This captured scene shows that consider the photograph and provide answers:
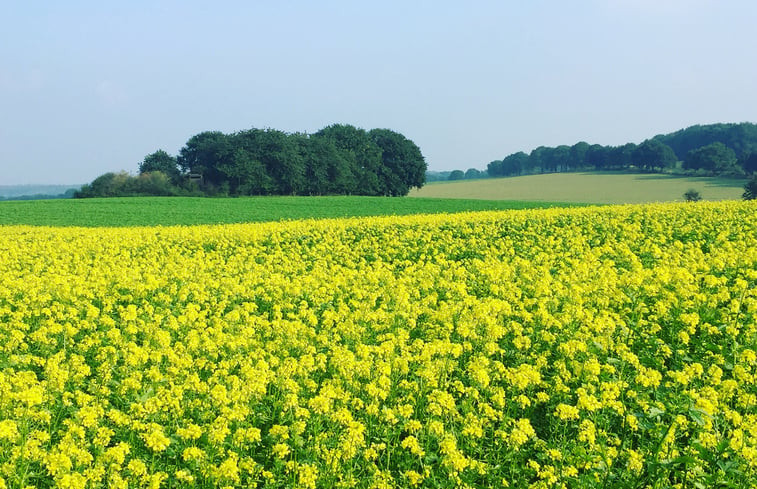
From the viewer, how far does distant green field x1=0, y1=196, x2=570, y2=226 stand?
38781mm

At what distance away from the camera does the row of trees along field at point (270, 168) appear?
238 feet

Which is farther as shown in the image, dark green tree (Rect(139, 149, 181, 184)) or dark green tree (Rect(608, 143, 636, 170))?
dark green tree (Rect(608, 143, 636, 170))

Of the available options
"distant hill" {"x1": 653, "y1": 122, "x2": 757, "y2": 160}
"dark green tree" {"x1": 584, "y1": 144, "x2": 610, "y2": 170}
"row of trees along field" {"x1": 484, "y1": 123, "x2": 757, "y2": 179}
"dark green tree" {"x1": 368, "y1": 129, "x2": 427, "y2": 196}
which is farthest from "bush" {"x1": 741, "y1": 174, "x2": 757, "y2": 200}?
"distant hill" {"x1": 653, "y1": 122, "x2": 757, "y2": 160}

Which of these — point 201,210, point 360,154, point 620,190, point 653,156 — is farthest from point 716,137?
point 201,210

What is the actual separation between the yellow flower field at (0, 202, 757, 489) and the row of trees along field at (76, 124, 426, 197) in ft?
213

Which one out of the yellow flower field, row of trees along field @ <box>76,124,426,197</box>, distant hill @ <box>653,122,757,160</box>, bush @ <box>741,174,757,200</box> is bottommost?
the yellow flower field

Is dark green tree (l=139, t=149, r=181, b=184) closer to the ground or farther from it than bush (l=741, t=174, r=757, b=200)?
farther from it

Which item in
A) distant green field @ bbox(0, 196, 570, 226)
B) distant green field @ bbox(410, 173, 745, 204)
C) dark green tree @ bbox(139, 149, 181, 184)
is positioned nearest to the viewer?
distant green field @ bbox(0, 196, 570, 226)

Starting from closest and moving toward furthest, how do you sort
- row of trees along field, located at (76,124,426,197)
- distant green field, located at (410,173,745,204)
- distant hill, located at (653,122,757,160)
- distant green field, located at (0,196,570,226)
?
distant green field, located at (0,196,570,226) → distant green field, located at (410,173,745,204) → row of trees along field, located at (76,124,426,197) → distant hill, located at (653,122,757,160)

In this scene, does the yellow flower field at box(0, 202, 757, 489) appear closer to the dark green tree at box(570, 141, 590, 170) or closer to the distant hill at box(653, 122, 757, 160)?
the distant hill at box(653, 122, 757, 160)

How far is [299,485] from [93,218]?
136 feet

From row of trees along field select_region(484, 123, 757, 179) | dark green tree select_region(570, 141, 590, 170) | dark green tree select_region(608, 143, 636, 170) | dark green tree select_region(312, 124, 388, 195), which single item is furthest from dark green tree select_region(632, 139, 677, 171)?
dark green tree select_region(312, 124, 388, 195)

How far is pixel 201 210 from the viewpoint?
47062 mm

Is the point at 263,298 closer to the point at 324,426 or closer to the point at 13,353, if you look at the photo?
the point at 13,353
